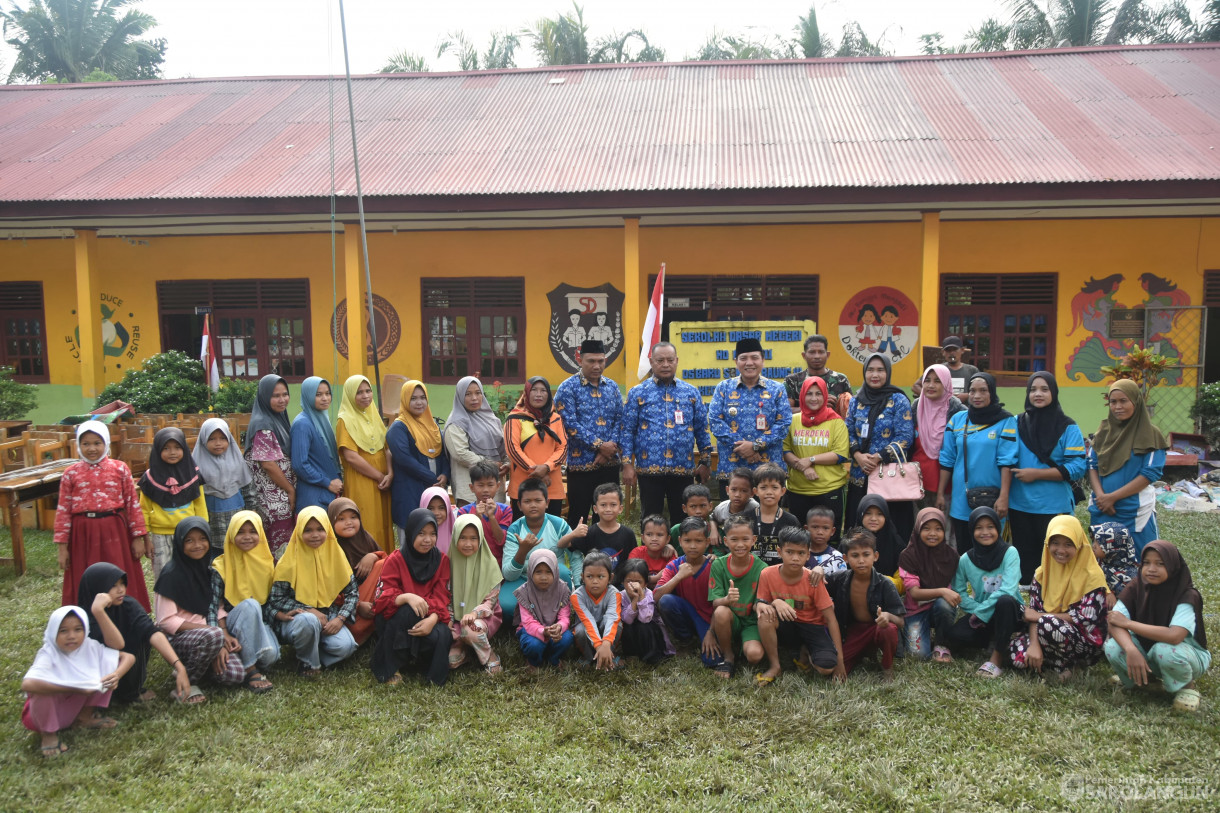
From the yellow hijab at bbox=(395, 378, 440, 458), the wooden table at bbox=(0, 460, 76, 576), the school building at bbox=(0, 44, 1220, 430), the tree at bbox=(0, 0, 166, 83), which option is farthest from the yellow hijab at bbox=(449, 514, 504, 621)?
the tree at bbox=(0, 0, 166, 83)

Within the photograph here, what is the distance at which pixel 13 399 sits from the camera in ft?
30.6

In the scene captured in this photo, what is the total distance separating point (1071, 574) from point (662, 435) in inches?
91.4

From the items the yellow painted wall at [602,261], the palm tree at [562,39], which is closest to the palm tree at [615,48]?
the palm tree at [562,39]

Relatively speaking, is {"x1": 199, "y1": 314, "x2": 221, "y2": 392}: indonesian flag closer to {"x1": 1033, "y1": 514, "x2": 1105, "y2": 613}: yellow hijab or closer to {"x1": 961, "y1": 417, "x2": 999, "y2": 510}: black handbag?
{"x1": 961, "y1": 417, "x2": 999, "y2": 510}: black handbag

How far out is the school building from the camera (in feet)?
28.2

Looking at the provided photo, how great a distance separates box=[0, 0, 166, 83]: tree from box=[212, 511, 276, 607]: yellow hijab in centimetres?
2748

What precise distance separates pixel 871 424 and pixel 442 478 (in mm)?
2698

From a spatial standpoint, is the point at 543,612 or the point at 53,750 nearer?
the point at 53,750

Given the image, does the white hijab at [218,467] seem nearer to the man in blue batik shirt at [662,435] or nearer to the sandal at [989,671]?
the man in blue batik shirt at [662,435]

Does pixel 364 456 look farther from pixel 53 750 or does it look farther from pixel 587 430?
pixel 53 750

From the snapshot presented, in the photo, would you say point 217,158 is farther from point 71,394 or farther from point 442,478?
point 442,478

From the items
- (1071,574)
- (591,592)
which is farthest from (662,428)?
(1071,574)

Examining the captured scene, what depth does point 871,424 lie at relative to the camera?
16.0 ft

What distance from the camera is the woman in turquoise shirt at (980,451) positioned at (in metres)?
4.49
